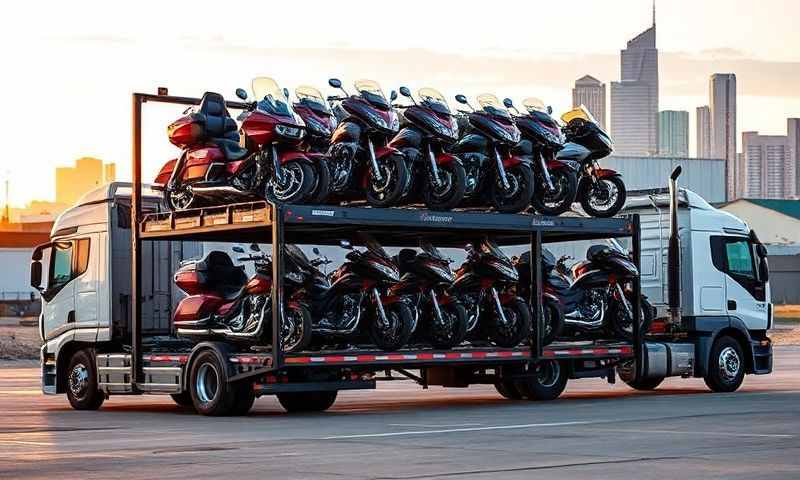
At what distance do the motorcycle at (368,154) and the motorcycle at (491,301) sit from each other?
2.08 meters

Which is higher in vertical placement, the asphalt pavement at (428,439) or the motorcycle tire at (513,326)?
the motorcycle tire at (513,326)

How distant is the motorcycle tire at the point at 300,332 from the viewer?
19844 millimetres

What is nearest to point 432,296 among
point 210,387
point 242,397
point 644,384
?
point 242,397

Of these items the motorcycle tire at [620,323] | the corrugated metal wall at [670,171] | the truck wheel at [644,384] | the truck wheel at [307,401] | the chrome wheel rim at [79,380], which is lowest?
the truck wheel at [644,384]

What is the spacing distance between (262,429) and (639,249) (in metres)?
8.36

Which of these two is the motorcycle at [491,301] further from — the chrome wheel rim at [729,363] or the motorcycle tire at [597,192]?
the chrome wheel rim at [729,363]

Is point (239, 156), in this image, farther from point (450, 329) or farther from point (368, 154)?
point (450, 329)

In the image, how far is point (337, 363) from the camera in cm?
2025

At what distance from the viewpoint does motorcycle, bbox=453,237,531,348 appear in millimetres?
22453

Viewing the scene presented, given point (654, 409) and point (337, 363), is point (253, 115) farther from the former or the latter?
point (654, 409)

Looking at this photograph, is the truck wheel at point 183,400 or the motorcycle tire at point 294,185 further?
the truck wheel at point 183,400

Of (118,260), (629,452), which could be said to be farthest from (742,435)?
(118,260)

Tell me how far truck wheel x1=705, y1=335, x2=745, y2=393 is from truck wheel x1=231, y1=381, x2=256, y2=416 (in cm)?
825

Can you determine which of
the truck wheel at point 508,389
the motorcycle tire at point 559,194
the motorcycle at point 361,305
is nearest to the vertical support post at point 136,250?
the motorcycle at point 361,305
